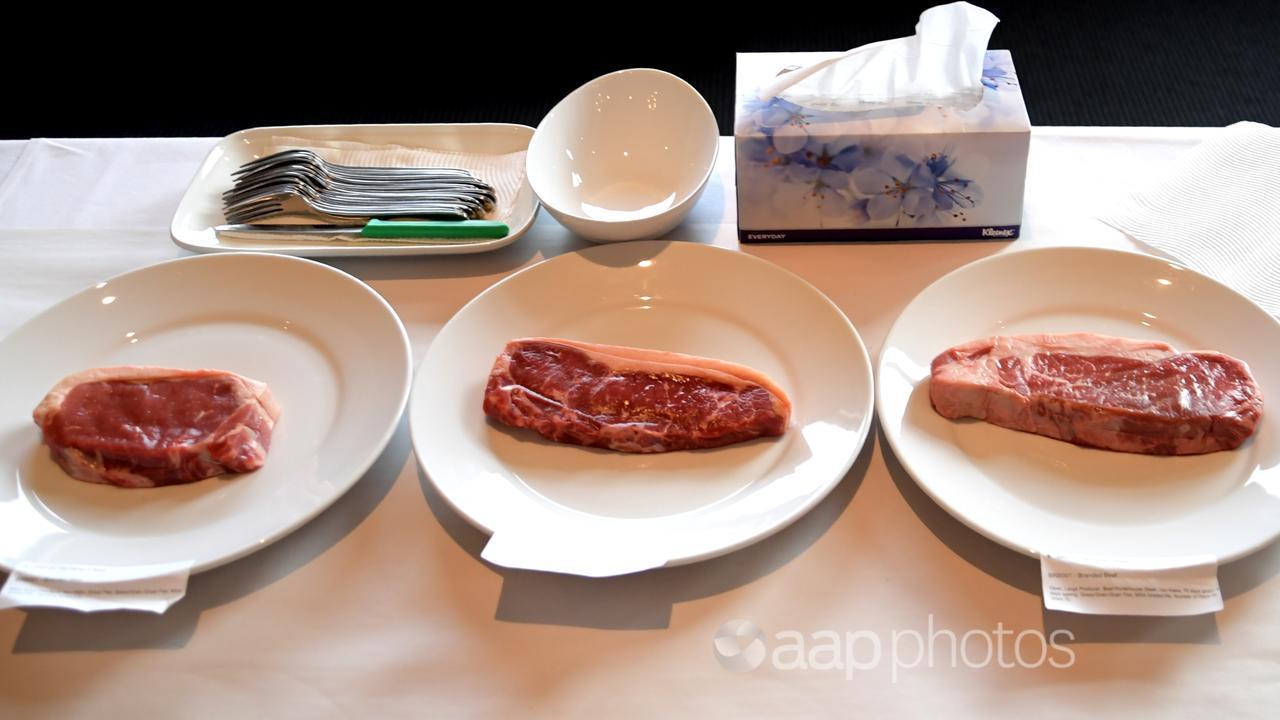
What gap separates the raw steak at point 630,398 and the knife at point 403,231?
0.28m

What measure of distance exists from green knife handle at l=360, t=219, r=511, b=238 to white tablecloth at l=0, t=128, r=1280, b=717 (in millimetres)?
371

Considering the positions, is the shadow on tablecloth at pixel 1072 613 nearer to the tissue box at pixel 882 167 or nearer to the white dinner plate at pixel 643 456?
the white dinner plate at pixel 643 456

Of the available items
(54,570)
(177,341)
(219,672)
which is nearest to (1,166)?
(177,341)

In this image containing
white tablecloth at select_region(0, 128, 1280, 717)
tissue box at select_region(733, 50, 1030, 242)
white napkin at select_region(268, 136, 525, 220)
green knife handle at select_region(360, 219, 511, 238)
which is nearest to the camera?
white tablecloth at select_region(0, 128, 1280, 717)

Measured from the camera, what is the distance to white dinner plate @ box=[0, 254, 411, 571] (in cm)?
102

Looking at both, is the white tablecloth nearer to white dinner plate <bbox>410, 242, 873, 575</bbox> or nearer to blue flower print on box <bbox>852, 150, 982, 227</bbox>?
white dinner plate <bbox>410, 242, 873, 575</bbox>

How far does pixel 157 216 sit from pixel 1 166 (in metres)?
0.37

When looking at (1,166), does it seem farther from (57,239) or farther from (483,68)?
(483,68)

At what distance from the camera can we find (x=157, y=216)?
1539mm

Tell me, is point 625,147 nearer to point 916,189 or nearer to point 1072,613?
point 916,189

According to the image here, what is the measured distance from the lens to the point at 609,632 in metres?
0.94

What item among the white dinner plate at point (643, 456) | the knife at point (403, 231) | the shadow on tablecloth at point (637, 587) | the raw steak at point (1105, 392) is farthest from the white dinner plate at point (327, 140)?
the raw steak at point (1105, 392)

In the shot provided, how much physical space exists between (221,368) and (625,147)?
67cm

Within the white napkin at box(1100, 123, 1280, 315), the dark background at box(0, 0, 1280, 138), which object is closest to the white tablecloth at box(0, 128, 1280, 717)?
the white napkin at box(1100, 123, 1280, 315)
